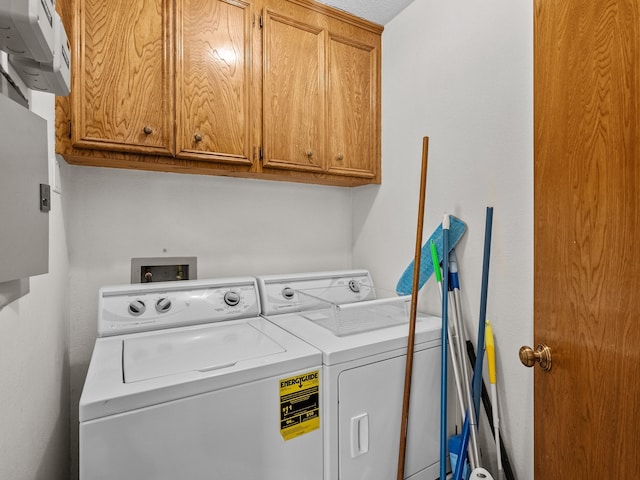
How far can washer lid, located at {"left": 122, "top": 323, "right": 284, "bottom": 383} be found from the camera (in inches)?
40.5

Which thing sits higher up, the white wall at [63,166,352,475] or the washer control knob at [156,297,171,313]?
the white wall at [63,166,352,475]

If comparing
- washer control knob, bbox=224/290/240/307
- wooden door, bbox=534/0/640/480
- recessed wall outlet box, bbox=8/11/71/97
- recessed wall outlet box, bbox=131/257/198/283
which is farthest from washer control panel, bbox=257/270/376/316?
recessed wall outlet box, bbox=8/11/71/97

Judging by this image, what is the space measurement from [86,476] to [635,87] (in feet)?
5.23

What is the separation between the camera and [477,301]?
4.85ft

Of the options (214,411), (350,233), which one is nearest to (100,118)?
(214,411)

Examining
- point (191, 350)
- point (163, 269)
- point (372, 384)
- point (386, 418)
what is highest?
point (163, 269)

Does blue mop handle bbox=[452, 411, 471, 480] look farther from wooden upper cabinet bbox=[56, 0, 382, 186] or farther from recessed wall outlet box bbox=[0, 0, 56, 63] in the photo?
recessed wall outlet box bbox=[0, 0, 56, 63]

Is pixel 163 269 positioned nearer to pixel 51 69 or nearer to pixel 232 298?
pixel 232 298

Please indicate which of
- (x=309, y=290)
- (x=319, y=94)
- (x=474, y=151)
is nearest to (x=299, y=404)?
(x=309, y=290)

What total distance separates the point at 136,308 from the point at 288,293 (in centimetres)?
69

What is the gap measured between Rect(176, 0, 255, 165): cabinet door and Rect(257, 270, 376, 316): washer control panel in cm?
64

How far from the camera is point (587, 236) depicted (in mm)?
895

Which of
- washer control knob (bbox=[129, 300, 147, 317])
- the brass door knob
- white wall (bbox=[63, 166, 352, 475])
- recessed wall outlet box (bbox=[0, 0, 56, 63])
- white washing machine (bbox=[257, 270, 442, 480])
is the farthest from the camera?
white wall (bbox=[63, 166, 352, 475])

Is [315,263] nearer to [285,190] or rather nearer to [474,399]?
[285,190]
